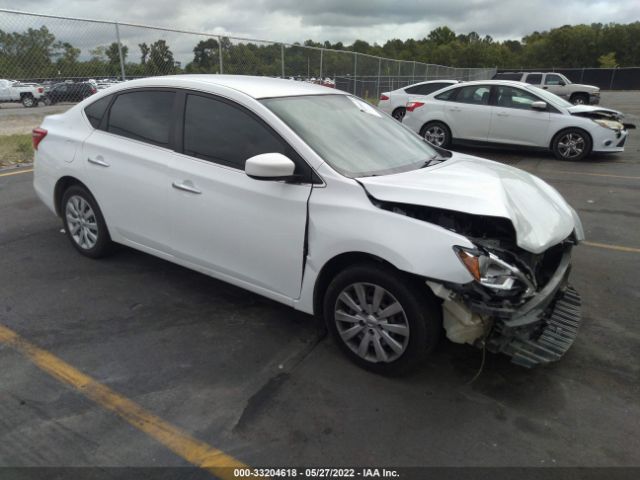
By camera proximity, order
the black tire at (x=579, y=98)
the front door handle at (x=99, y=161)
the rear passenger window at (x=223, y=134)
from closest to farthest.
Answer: the rear passenger window at (x=223, y=134)
the front door handle at (x=99, y=161)
the black tire at (x=579, y=98)

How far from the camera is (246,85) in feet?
11.9

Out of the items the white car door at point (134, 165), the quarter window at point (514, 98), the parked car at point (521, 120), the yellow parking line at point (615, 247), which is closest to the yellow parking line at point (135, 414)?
the white car door at point (134, 165)

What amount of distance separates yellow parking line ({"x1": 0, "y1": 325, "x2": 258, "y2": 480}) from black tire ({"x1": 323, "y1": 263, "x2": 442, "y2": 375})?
1.03 meters

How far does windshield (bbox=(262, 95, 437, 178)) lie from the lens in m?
3.22

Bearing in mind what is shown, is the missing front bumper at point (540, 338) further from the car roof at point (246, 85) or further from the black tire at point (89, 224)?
the black tire at point (89, 224)

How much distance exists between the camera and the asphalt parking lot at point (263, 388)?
2.44 m

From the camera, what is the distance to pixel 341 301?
9.86ft

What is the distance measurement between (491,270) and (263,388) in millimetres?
1463

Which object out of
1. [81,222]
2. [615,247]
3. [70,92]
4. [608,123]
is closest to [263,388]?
[81,222]

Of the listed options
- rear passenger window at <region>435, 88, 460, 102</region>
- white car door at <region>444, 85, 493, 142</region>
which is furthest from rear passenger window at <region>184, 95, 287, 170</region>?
rear passenger window at <region>435, 88, 460, 102</region>

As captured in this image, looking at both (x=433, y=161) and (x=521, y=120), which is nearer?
(x=433, y=161)

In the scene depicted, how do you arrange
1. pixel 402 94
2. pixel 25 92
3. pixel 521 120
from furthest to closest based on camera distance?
pixel 402 94 < pixel 25 92 < pixel 521 120

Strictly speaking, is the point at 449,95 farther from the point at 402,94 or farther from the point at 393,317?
the point at 393,317

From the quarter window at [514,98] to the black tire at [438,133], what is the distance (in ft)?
4.13
